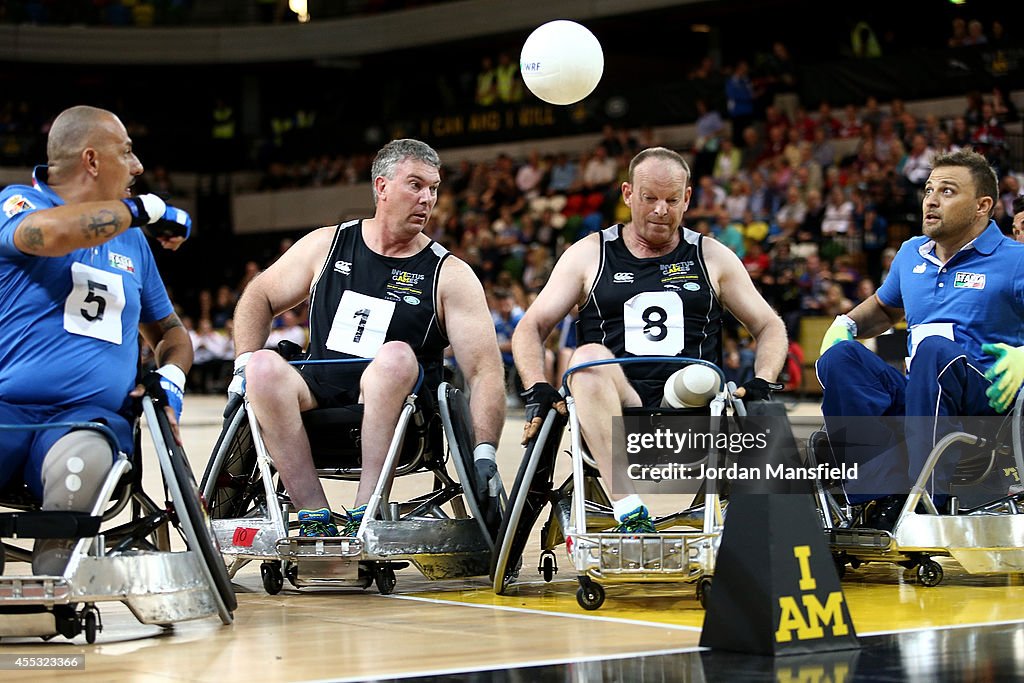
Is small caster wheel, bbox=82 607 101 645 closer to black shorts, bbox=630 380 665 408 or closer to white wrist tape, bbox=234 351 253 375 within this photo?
white wrist tape, bbox=234 351 253 375

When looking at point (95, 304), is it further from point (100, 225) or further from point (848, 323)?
point (848, 323)

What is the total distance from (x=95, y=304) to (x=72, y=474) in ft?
2.16

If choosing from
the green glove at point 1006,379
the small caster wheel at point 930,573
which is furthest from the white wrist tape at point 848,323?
Answer: the small caster wheel at point 930,573

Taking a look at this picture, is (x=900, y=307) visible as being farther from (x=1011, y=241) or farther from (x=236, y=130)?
(x=236, y=130)

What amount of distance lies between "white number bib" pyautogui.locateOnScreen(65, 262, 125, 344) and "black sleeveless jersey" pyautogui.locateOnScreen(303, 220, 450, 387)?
1230 millimetres

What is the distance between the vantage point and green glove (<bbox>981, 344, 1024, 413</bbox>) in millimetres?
5820

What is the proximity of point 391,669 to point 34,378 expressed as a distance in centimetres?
167

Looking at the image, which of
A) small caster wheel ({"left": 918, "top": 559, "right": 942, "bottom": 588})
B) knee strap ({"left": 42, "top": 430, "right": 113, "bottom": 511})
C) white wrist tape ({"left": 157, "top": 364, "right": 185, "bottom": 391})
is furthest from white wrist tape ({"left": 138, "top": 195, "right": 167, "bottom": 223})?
small caster wheel ({"left": 918, "top": 559, "right": 942, "bottom": 588})

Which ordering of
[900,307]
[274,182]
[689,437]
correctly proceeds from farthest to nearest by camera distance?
[274,182], [900,307], [689,437]

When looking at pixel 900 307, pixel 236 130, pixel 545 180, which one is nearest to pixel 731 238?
pixel 545 180

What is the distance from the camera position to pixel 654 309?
580cm

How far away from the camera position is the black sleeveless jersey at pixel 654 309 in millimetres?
5754

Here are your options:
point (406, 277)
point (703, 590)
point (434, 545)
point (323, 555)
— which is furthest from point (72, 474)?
point (703, 590)

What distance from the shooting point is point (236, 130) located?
33.2 m
